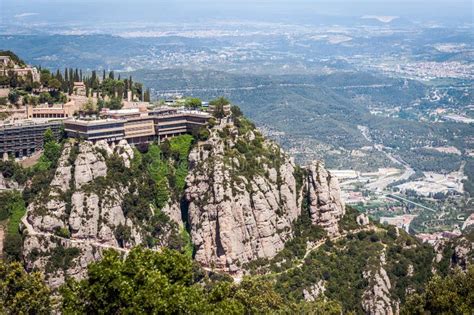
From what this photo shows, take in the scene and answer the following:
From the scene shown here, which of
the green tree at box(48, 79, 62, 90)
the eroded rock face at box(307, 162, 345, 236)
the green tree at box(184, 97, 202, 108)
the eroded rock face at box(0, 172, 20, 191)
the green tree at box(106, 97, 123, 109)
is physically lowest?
the eroded rock face at box(307, 162, 345, 236)

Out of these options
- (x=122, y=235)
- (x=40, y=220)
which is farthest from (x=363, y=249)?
(x=40, y=220)

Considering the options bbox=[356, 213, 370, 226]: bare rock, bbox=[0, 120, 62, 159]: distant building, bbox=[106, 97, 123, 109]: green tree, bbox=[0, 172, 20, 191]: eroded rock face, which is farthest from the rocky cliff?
bbox=[106, 97, 123, 109]: green tree

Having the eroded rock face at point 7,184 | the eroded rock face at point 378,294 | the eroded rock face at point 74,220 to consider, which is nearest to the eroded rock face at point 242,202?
the eroded rock face at point 74,220

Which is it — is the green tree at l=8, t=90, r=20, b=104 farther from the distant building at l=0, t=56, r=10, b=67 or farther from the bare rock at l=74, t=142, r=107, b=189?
the bare rock at l=74, t=142, r=107, b=189

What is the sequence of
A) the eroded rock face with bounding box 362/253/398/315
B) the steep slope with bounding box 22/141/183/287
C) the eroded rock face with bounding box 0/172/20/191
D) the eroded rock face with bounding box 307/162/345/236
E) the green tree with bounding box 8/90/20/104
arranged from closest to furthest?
the steep slope with bounding box 22/141/183/287, the eroded rock face with bounding box 362/253/398/315, the eroded rock face with bounding box 0/172/20/191, the eroded rock face with bounding box 307/162/345/236, the green tree with bounding box 8/90/20/104

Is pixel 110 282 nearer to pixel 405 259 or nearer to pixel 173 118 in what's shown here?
pixel 405 259

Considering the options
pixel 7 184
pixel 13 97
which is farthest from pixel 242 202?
pixel 13 97

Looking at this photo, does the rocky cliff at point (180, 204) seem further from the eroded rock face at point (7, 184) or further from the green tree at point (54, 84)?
the green tree at point (54, 84)
